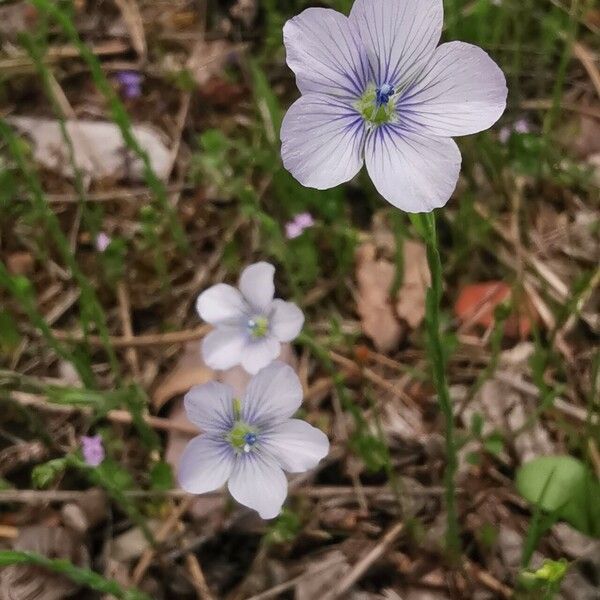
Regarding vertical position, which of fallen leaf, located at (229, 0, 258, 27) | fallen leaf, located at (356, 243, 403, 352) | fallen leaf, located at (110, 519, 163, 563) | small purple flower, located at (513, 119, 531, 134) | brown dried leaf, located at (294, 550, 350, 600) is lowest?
fallen leaf, located at (110, 519, 163, 563)

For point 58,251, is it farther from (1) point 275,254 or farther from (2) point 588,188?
(2) point 588,188

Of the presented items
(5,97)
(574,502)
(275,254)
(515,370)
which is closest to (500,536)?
(574,502)

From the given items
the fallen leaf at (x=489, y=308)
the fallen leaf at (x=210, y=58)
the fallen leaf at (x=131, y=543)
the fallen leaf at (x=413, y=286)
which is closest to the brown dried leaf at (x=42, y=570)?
the fallen leaf at (x=131, y=543)

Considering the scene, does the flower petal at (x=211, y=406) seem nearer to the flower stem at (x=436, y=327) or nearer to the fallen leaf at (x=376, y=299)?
the flower stem at (x=436, y=327)

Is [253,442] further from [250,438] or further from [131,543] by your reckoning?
[131,543]

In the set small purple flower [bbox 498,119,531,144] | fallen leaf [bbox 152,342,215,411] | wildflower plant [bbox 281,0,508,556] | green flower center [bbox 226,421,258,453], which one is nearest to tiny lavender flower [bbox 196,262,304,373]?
green flower center [bbox 226,421,258,453]

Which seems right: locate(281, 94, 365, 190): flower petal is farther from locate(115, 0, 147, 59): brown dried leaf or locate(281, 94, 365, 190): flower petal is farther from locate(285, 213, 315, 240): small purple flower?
locate(115, 0, 147, 59): brown dried leaf
